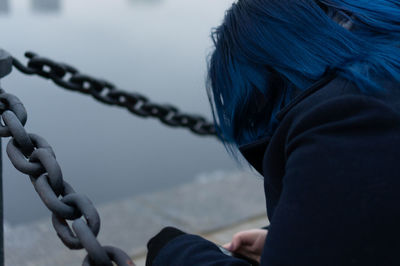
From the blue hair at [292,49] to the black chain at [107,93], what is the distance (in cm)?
88

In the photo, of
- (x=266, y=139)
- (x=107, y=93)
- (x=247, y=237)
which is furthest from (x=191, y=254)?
(x=107, y=93)

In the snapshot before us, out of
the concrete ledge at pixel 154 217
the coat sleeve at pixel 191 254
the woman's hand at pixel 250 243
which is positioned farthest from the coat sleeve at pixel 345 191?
the concrete ledge at pixel 154 217

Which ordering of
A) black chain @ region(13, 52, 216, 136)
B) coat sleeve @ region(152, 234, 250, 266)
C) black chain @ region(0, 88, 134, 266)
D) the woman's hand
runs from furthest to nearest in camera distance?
black chain @ region(13, 52, 216, 136), the woman's hand, coat sleeve @ region(152, 234, 250, 266), black chain @ region(0, 88, 134, 266)

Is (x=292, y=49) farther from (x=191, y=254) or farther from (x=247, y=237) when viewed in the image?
(x=247, y=237)

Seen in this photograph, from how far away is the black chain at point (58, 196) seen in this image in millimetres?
893

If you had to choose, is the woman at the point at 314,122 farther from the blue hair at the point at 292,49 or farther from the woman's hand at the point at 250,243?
the woman's hand at the point at 250,243

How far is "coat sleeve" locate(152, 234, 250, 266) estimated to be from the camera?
1.24m

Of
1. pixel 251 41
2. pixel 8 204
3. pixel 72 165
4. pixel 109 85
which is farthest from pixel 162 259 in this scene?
pixel 72 165

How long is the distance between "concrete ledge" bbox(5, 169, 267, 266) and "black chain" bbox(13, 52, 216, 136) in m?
0.73

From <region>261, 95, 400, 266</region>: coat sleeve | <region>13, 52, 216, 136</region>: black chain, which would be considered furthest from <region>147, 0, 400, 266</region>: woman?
<region>13, 52, 216, 136</region>: black chain

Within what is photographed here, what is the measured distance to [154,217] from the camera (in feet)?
10.6

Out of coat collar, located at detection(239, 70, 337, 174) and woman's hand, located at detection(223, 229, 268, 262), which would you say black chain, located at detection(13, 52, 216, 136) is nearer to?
woman's hand, located at detection(223, 229, 268, 262)

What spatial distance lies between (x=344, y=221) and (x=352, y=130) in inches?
6.0

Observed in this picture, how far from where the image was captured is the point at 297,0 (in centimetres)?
122
